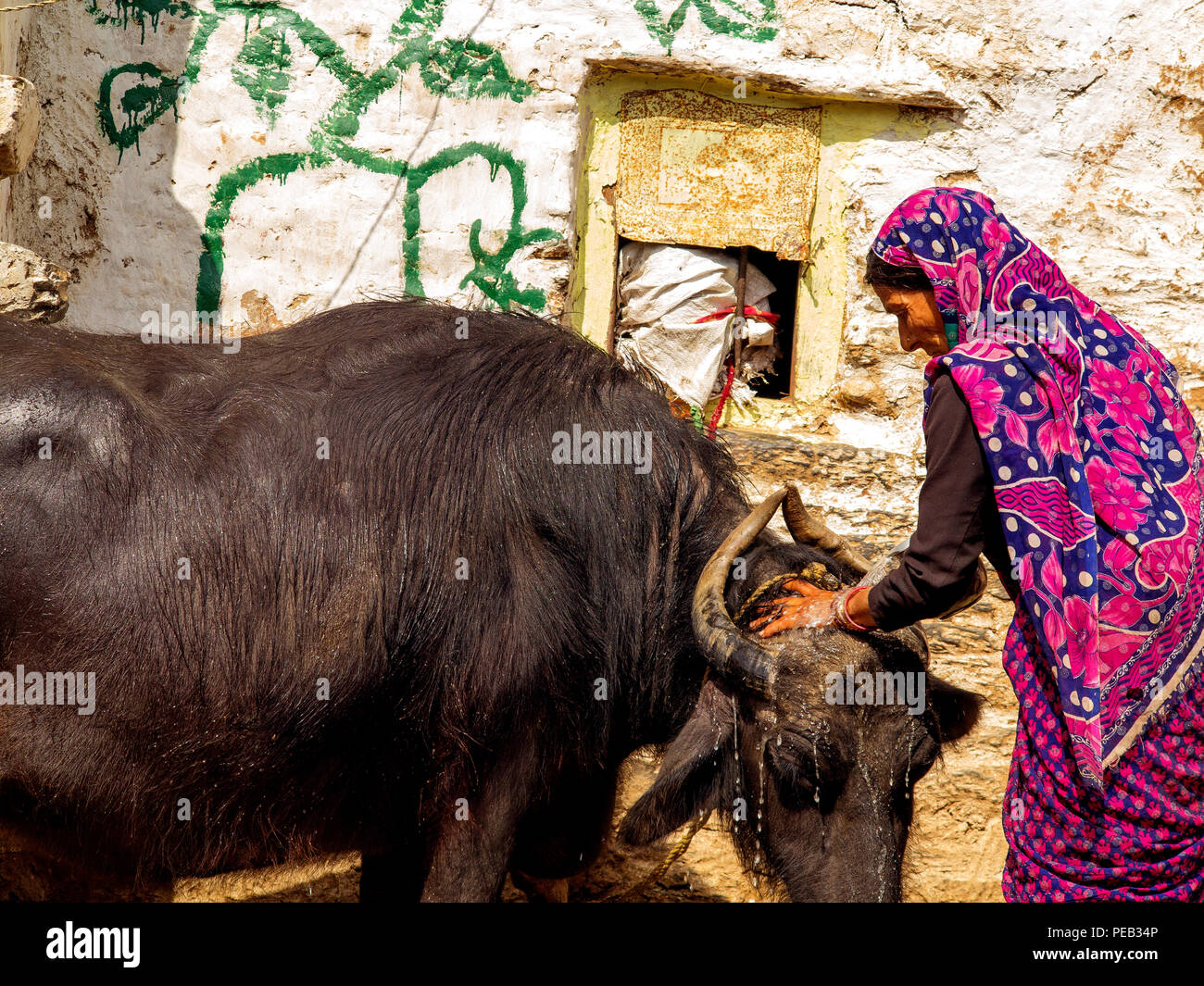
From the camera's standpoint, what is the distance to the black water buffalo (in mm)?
2662

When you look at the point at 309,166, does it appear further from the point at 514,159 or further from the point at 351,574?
the point at 351,574

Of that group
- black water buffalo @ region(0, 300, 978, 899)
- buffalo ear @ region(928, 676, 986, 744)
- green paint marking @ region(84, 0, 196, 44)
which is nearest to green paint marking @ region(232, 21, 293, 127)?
green paint marking @ region(84, 0, 196, 44)

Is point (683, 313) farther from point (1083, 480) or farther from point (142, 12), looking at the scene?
point (142, 12)

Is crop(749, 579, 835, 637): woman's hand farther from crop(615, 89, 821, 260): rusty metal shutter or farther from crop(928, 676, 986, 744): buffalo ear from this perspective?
crop(615, 89, 821, 260): rusty metal shutter

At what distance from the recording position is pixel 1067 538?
2332mm

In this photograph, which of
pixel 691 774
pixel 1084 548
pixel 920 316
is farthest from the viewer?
pixel 691 774

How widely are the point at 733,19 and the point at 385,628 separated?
2.68m

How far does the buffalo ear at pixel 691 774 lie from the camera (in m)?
2.86

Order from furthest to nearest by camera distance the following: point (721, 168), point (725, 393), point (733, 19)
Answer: point (725, 393) < point (721, 168) < point (733, 19)

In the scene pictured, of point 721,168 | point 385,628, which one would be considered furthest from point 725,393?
point 385,628

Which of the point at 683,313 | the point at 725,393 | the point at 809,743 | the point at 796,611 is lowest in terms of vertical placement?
the point at 809,743

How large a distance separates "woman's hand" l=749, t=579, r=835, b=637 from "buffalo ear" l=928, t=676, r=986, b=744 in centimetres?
39

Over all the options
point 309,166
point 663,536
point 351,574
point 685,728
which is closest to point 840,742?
point 685,728

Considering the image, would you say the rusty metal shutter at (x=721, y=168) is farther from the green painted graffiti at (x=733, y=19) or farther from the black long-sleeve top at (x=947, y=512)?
the black long-sleeve top at (x=947, y=512)
